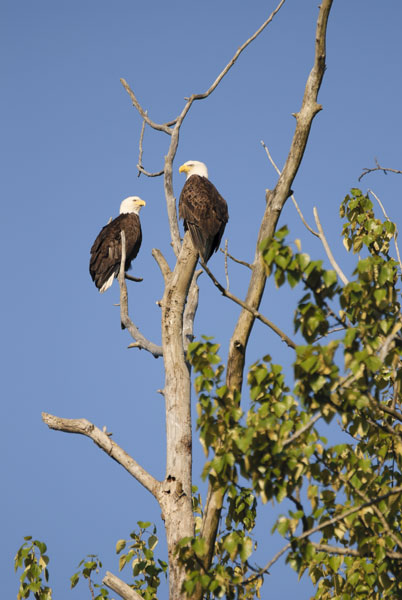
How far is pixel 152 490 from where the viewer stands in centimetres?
625

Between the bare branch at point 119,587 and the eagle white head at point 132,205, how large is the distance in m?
7.49

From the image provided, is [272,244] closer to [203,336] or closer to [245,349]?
[203,336]

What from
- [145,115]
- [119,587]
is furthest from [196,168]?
[119,587]

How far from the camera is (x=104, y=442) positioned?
658 centimetres

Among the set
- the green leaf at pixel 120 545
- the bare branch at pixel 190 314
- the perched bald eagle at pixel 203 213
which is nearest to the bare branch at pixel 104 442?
the green leaf at pixel 120 545

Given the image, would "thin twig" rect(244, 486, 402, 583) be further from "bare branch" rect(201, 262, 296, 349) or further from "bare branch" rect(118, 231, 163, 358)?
"bare branch" rect(118, 231, 163, 358)

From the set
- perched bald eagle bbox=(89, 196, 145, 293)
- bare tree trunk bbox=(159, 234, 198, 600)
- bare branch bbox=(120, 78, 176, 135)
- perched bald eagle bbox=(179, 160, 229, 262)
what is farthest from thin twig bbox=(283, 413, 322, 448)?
perched bald eagle bbox=(89, 196, 145, 293)

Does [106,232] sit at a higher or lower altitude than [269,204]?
higher

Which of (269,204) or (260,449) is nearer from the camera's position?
(260,449)

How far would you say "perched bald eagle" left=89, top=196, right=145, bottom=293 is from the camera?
1127 centimetres

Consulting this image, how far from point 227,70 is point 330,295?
18.6 ft

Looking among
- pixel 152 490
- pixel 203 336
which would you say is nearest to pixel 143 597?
pixel 152 490

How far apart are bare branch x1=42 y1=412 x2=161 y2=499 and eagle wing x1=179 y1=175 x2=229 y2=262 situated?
7.31 feet

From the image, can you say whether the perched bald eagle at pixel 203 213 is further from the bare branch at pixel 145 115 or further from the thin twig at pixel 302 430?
A: the thin twig at pixel 302 430
